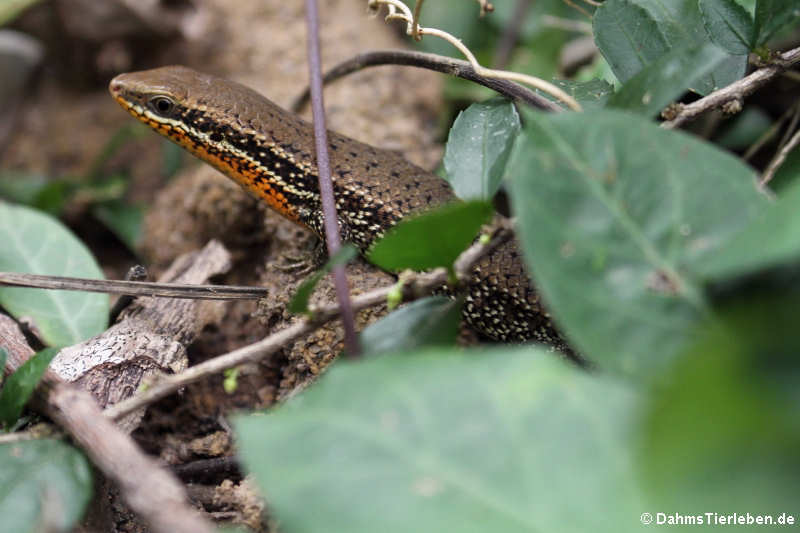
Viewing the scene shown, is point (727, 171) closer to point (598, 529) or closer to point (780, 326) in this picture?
point (780, 326)

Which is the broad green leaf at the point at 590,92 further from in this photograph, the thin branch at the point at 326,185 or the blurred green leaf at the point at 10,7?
the blurred green leaf at the point at 10,7

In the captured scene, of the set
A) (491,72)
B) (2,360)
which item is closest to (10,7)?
(2,360)

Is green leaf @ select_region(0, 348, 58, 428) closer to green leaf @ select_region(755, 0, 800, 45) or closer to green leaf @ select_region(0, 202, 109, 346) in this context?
green leaf @ select_region(0, 202, 109, 346)

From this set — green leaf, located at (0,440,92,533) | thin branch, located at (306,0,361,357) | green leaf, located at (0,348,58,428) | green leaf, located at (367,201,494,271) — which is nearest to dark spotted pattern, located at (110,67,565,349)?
thin branch, located at (306,0,361,357)

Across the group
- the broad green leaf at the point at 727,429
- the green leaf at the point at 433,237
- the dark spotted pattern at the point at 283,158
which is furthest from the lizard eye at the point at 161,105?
the broad green leaf at the point at 727,429

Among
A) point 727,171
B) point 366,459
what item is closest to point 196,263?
point 366,459
